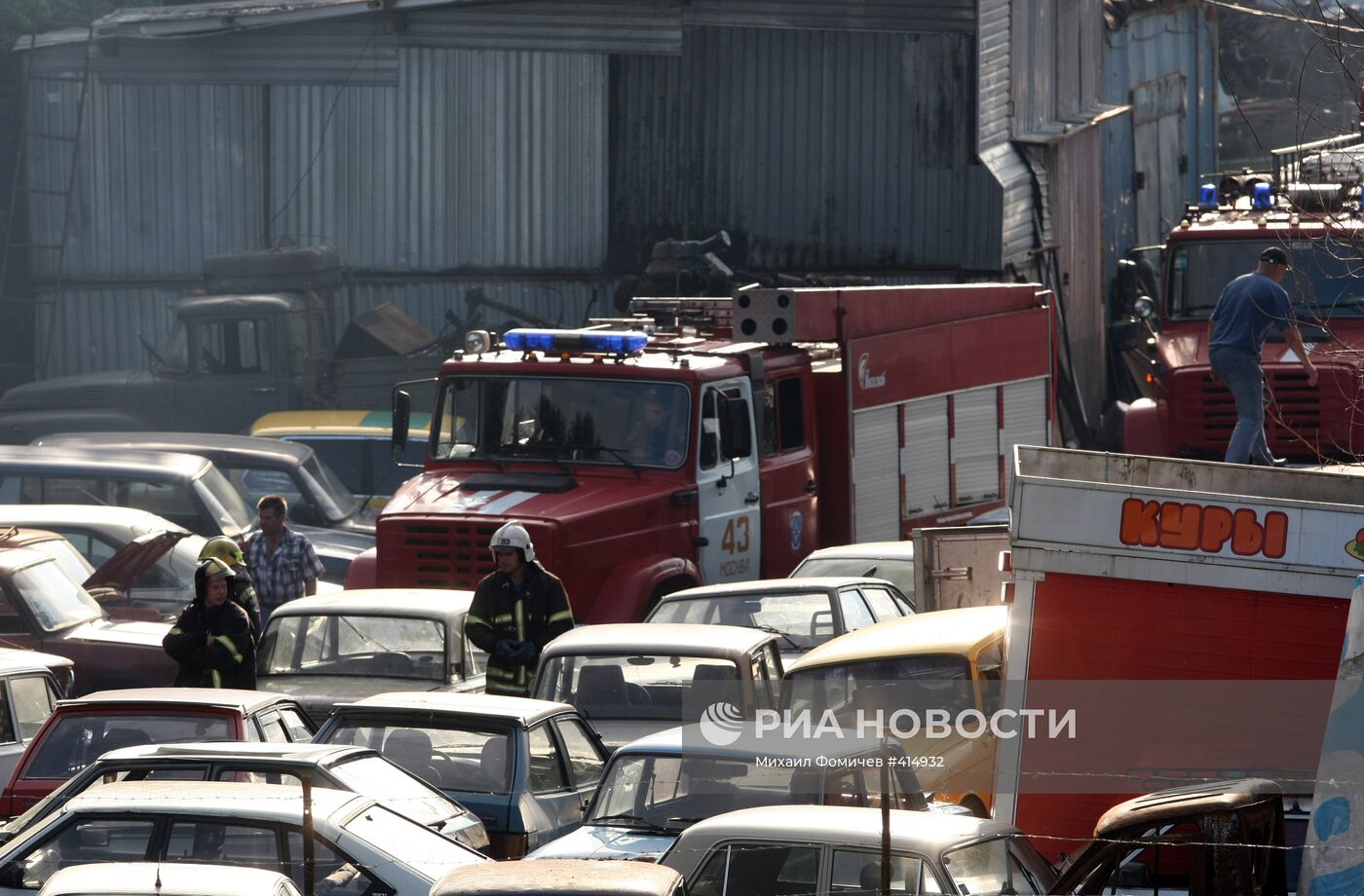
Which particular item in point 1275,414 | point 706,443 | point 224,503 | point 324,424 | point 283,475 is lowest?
point 224,503

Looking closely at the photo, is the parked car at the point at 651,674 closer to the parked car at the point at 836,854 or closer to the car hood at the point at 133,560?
the parked car at the point at 836,854

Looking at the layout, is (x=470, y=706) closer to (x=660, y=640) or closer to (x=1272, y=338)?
(x=660, y=640)

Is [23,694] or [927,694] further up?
[927,694]

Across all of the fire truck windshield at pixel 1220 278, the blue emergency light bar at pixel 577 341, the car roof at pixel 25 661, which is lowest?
the car roof at pixel 25 661

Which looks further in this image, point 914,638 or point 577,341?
point 577,341

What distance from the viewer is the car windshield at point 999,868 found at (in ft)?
19.7

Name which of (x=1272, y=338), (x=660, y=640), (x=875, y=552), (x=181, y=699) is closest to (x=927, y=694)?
(x=660, y=640)

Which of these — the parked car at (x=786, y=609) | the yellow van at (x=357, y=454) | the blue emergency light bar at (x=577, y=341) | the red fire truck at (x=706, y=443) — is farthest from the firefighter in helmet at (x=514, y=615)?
the yellow van at (x=357, y=454)

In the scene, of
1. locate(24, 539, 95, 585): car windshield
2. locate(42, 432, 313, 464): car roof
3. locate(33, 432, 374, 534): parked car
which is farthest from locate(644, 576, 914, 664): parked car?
locate(42, 432, 313, 464): car roof

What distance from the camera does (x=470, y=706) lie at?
787cm

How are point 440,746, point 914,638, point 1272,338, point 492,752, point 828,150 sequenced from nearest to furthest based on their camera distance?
point 492,752
point 440,746
point 914,638
point 1272,338
point 828,150

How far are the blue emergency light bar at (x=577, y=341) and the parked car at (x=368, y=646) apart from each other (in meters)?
2.79

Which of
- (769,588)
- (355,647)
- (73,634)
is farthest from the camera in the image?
(73,634)

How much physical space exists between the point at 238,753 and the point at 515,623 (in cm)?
321
